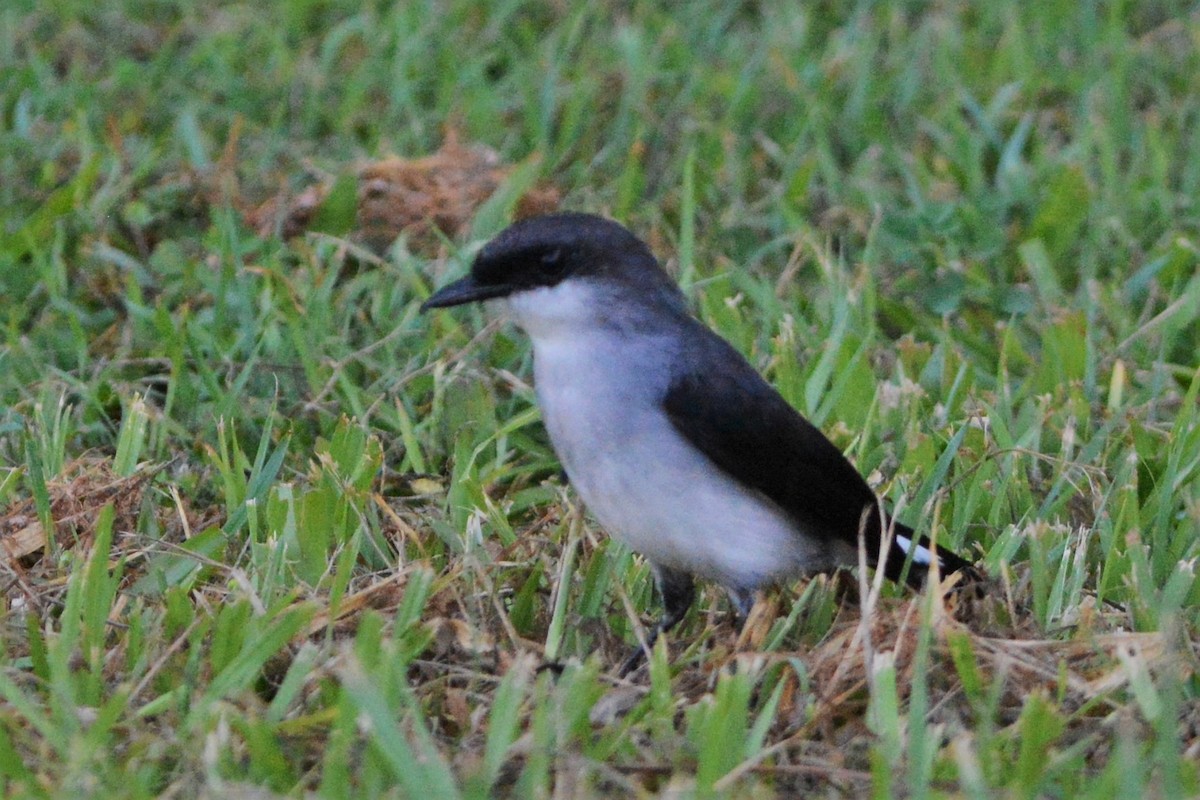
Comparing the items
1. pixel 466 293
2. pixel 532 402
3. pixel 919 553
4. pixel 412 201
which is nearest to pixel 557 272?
pixel 466 293

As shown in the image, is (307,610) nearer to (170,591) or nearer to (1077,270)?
(170,591)

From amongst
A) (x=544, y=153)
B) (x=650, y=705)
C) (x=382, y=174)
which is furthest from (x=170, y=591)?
(x=544, y=153)

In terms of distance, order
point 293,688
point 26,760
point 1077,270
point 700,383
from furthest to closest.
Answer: point 1077,270
point 700,383
point 293,688
point 26,760

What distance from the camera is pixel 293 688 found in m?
3.41

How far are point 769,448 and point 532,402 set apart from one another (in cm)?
122

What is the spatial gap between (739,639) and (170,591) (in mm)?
1167

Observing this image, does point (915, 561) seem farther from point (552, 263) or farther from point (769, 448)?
point (552, 263)

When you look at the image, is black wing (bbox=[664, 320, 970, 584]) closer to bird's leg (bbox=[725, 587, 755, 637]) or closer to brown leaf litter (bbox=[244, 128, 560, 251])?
bird's leg (bbox=[725, 587, 755, 637])

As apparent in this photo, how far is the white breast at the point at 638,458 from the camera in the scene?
390cm

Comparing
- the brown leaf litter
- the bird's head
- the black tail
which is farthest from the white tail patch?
the brown leaf litter

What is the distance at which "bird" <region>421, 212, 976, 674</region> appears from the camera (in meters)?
3.92

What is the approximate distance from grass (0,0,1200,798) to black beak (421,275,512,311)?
527mm

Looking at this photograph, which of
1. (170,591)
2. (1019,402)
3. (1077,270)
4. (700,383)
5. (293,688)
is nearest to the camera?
(293,688)

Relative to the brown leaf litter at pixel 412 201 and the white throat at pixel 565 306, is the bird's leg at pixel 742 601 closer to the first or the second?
the white throat at pixel 565 306
